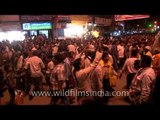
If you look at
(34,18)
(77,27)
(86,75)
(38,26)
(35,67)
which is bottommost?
(35,67)

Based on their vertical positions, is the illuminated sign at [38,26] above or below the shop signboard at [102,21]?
below

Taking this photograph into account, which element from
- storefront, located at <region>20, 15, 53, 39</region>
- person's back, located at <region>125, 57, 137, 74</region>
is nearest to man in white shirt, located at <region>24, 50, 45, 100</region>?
person's back, located at <region>125, 57, 137, 74</region>

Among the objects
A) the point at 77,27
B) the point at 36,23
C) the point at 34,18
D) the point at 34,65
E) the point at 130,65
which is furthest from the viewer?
the point at 34,18

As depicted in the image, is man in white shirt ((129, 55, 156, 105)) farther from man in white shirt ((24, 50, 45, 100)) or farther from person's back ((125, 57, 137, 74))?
man in white shirt ((24, 50, 45, 100))

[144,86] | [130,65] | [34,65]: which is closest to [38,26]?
[34,65]

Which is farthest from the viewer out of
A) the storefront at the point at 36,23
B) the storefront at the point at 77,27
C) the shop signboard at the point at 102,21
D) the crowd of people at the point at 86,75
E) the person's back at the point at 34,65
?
the shop signboard at the point at 102,21

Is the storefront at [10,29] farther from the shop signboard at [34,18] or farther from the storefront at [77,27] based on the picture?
the storefront at [77,27]

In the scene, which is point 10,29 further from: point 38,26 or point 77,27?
point 77,27

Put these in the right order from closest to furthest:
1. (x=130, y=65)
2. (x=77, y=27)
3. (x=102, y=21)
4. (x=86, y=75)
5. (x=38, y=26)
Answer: (x=86, y=75), (x=130, y=65), (x=77, y=27), (x=38, y=26), (x=102, y=21)

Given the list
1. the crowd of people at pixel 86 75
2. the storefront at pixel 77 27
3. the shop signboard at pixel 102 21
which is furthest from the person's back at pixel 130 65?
the shop signboard at pixel 102 21

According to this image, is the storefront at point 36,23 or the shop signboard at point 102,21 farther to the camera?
the shop signboard at point 102,21
